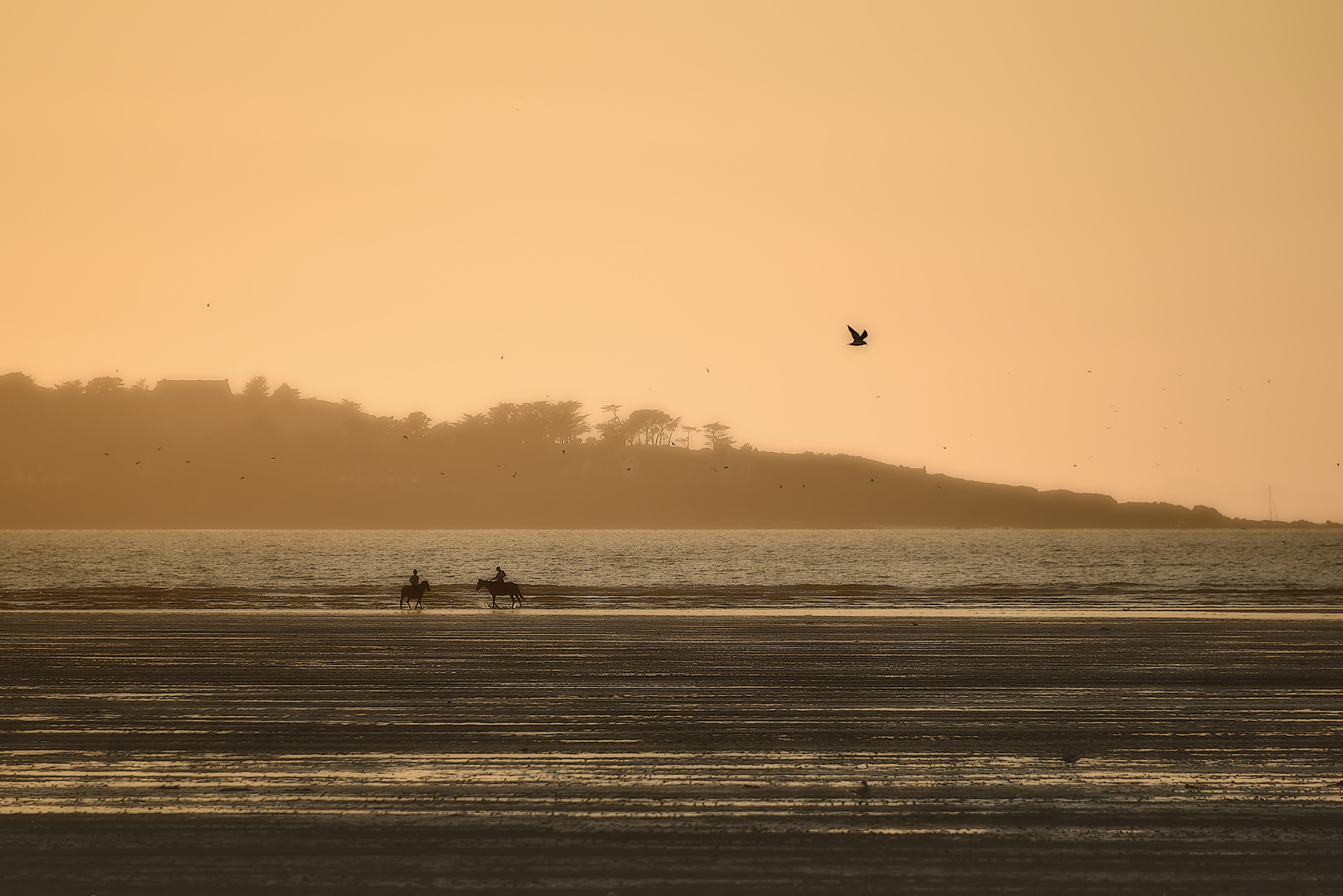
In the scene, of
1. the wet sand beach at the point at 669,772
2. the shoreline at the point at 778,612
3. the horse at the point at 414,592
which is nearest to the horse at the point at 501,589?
the shoreline at the point at 778,612

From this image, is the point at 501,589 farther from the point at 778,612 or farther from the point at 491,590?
the point at 778,612

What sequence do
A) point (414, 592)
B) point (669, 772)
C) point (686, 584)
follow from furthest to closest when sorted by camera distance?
point (686, 584) < point (414, 592) < point (669, 772)

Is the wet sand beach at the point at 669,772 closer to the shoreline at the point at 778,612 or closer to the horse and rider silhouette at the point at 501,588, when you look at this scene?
the shoreline at the point at 778,612

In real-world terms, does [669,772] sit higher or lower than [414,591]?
lower

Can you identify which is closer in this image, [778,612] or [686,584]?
[778,612]

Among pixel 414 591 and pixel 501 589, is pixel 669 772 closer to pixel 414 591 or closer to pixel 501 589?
pixel 501 589

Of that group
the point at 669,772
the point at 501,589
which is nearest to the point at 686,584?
the point at 501,589

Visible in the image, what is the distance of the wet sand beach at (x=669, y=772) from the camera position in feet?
28.0

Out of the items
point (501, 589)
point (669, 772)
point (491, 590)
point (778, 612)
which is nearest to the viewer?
point (669, 772)

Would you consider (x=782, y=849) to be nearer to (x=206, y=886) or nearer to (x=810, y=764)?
(x=810, y=764)

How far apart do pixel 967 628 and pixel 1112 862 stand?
2099 cm

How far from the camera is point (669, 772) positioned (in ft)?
38.5

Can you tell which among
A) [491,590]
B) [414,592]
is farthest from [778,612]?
[414,592]

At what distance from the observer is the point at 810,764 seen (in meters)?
12.1
